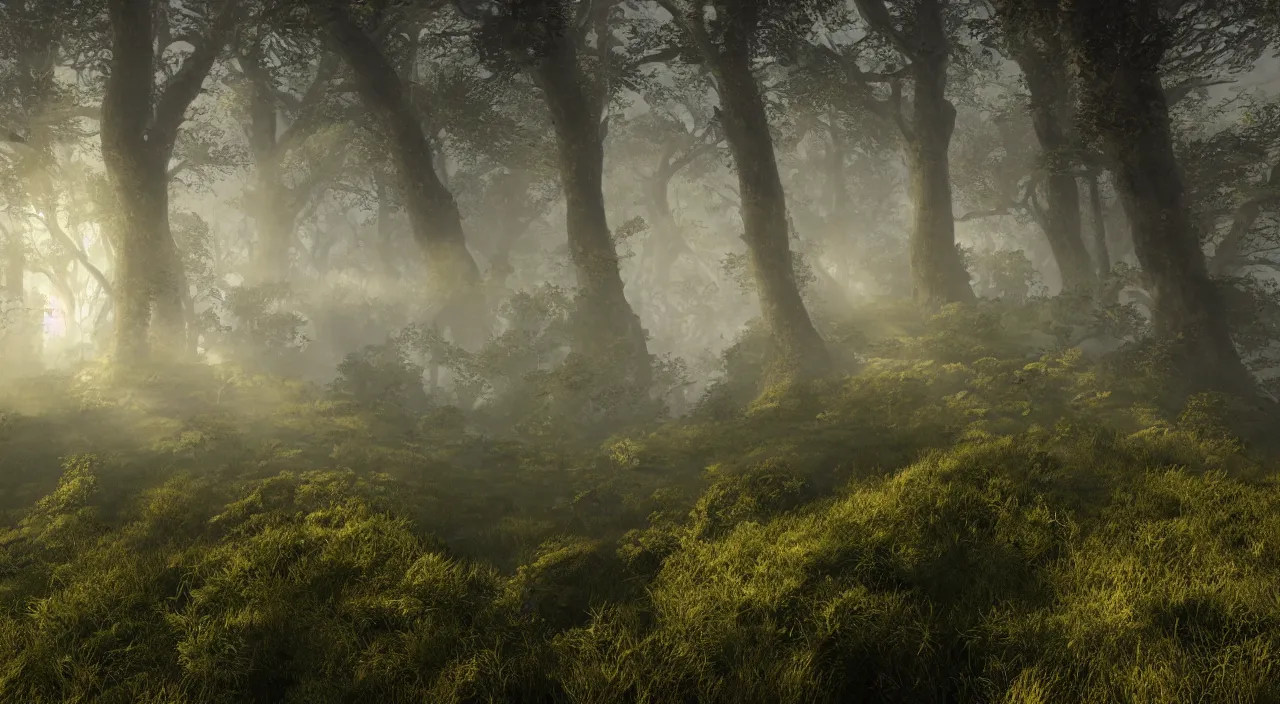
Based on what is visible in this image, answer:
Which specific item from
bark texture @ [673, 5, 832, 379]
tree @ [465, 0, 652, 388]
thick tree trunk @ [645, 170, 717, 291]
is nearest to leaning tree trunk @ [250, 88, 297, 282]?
tree @ [465, 0, 652, 388]

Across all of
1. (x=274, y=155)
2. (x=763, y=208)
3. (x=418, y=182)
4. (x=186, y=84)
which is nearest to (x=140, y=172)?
(x=186, y=84)

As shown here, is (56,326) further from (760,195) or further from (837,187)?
(837,187)

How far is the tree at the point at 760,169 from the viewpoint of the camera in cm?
1616

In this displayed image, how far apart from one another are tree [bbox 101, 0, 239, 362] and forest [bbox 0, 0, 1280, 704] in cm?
11

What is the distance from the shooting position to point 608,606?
5.59m

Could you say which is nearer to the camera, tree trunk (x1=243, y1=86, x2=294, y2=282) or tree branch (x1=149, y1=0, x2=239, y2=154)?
tree branch (x1=149, y1=0, x2=239, y2=154)

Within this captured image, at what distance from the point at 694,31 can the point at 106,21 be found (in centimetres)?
1699

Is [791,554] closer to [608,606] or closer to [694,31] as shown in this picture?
[608,606]

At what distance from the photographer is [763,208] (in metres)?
16.7

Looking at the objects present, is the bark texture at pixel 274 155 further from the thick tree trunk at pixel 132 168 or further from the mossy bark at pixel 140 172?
the thick tree trunk at pixel 132 168

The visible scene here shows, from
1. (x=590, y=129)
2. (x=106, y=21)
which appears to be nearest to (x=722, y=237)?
(x=590, y=129)

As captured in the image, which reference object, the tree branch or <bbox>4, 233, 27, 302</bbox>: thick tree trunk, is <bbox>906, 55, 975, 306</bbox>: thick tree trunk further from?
<bbox>4, 233, 27, 302</bbox>: thick tree trunk

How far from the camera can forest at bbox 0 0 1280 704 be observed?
4672 mm

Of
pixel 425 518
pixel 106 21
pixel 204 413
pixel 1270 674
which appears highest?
pixel 106 21
